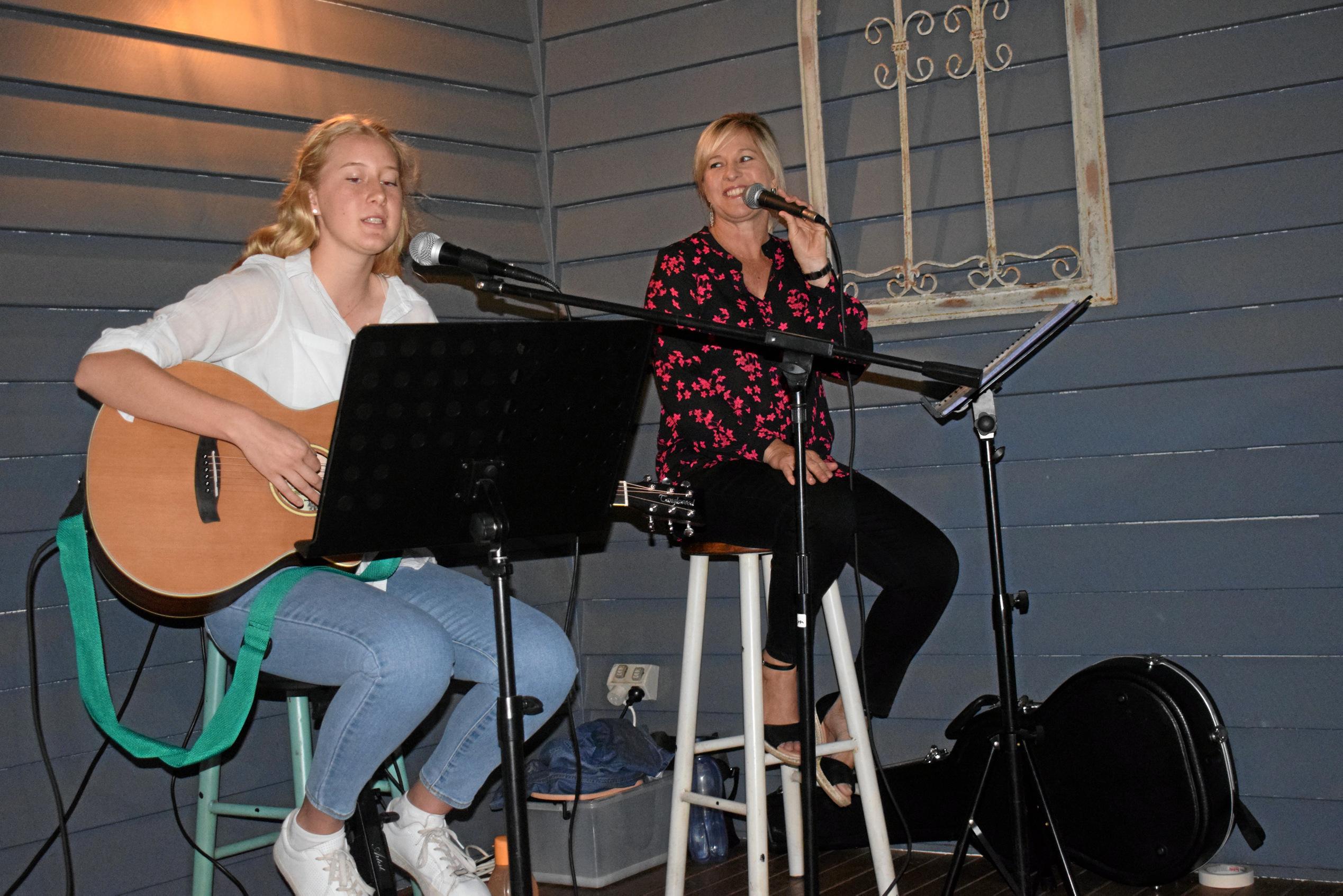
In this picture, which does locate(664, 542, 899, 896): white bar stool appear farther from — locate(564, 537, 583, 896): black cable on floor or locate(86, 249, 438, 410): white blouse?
locate(86, 249, 438, 410): white blouse

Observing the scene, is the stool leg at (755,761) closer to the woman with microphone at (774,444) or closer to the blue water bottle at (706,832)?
the woman with microphone at (774,444)

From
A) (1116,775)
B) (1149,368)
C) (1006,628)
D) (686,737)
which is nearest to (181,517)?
(686,737)

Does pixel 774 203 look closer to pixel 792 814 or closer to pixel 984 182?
pixel 984 182

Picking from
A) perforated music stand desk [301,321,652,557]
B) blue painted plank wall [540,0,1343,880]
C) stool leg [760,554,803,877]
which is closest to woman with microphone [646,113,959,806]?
stool leg [760,554,803,877]

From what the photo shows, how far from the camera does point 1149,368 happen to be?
8.39ft

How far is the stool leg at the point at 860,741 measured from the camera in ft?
7.61

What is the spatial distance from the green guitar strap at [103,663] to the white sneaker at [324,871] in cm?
20

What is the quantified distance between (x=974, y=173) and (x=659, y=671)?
56.8 inches

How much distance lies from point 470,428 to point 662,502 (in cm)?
49

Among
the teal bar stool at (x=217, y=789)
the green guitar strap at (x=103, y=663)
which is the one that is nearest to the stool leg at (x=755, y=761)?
the green guitar strap at (x=103, y=663)

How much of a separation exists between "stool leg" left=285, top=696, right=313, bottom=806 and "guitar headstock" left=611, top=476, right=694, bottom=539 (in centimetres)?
70

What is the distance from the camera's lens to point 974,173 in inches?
106

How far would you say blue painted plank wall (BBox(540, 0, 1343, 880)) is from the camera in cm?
242

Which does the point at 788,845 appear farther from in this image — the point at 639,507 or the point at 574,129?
the point at 574,129
